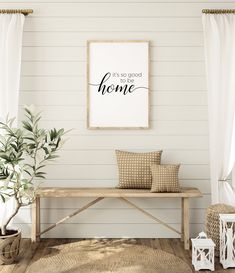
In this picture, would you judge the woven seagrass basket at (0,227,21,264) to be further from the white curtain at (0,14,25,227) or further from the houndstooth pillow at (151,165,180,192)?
the houndstooth pillow at (151,165,180,192)

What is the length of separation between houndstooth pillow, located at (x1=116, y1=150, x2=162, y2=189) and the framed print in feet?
1.15

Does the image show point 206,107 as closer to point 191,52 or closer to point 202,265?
point 191,52

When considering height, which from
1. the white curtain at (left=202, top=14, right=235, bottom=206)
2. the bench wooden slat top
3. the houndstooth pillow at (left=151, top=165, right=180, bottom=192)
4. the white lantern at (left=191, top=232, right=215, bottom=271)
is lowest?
the white lantern at (left=191, top=232, right=215, bottom=271)

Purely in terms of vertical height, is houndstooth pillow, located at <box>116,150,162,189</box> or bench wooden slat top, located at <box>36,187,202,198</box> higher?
houndstooth pillow, located at <box>116,150,162,189</box>

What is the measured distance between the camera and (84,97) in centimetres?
466

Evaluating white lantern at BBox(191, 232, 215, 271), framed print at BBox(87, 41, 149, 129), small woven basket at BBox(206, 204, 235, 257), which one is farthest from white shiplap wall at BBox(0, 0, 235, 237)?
white lantern at BBox(191, 232, 215, 271)

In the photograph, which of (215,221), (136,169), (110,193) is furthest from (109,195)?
(215,221)

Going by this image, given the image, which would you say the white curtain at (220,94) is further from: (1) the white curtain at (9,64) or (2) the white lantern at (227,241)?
(1) the white curtain at (9,64)

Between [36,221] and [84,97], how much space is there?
1375mm

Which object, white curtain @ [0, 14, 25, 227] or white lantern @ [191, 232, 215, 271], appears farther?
white curtain @ [0, 14, 25, 227]

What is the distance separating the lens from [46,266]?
382 cm

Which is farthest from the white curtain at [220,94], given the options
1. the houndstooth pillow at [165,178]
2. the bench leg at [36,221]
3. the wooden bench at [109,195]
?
the bench leg at [36,221]

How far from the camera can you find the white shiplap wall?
4.60 m

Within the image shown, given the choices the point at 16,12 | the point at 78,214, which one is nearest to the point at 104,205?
the point at 78,214
